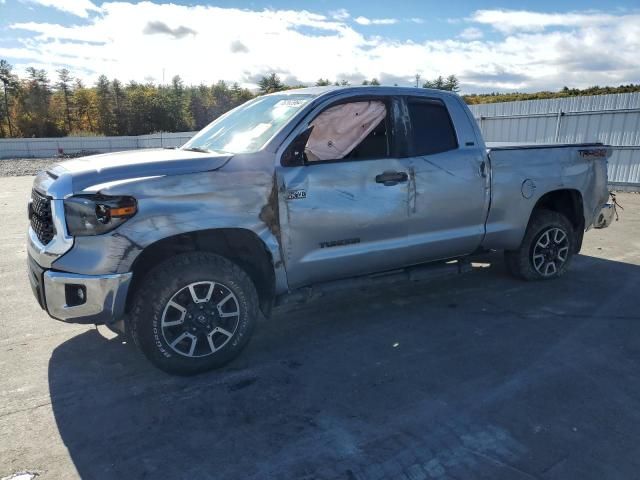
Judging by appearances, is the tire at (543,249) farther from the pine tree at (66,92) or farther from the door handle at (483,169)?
the pine tree at (66,92)

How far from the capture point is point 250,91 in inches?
2896

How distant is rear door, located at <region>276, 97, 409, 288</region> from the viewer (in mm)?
3789

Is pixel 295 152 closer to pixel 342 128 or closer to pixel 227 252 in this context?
pixel 342 128

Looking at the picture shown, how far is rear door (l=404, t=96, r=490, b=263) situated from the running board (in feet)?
0.34

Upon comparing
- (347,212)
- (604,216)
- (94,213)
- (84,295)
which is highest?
(94,213)

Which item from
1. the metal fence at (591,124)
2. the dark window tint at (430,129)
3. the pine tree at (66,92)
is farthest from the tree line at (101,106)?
the dark window tint at (430,129)

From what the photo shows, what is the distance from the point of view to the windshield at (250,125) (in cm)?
396

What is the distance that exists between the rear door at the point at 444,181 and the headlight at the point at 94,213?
7.82 ft

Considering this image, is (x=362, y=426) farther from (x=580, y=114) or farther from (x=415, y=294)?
(x=580, y=114)

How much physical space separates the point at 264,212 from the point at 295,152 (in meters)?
0.54

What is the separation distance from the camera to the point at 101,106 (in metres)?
57.1

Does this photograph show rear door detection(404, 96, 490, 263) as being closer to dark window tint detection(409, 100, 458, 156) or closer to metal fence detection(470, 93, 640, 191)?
dark window tint detection(409, 100, 458, 156)

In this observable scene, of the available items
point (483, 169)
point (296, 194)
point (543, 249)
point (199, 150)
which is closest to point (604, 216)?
point (543, 249)

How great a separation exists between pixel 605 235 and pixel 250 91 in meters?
70.5
